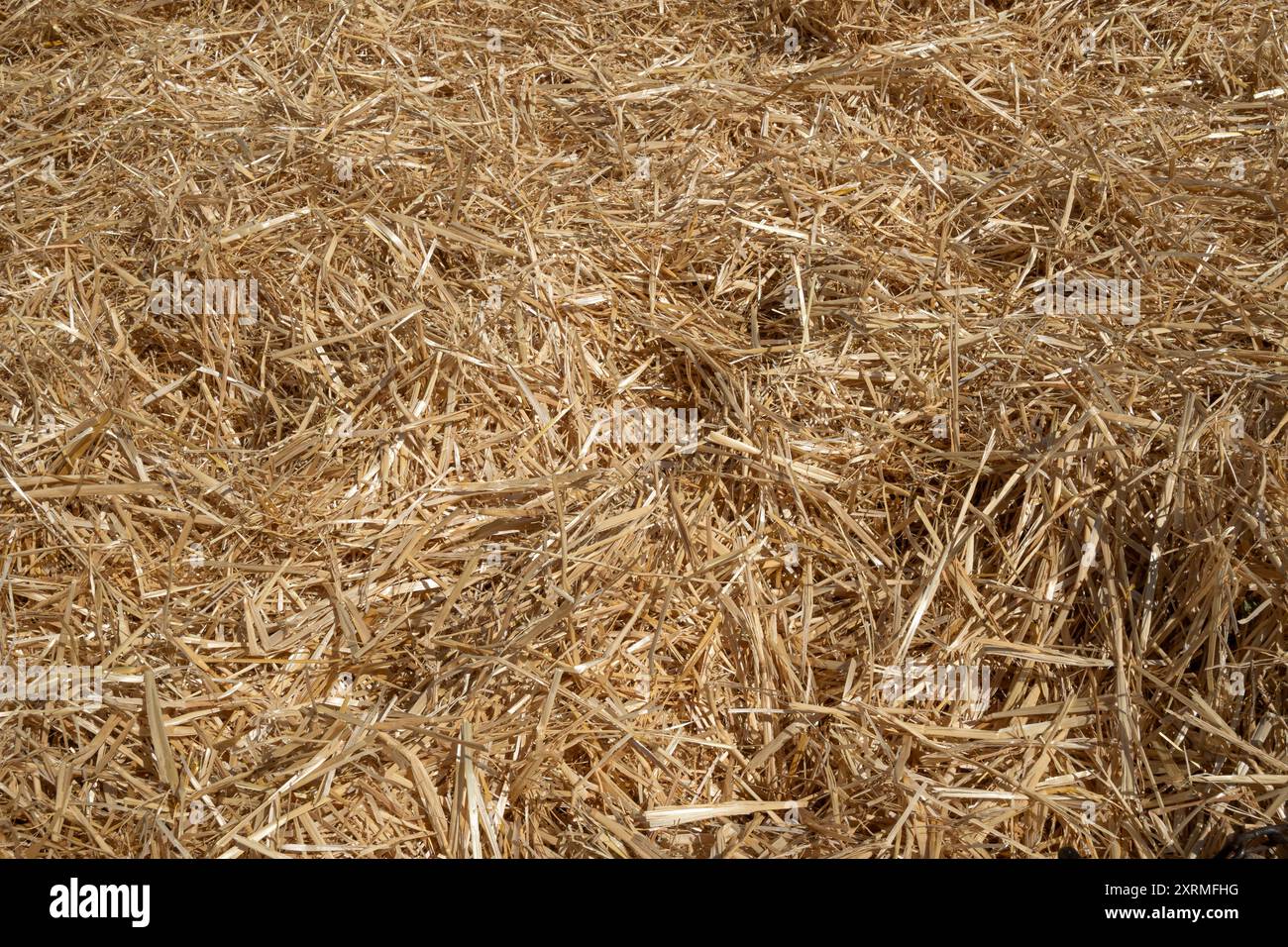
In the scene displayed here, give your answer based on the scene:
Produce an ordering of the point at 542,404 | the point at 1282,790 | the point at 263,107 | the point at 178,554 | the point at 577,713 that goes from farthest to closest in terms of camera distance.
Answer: the point at 263,107
the point at 542,404
the point at 178,554
the point at 577,713
the point at 1282,790

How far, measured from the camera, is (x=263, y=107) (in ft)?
11.3

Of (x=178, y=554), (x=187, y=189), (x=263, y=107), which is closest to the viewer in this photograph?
(x=178, y=554)

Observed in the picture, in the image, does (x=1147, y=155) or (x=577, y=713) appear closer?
(x=577, y=713)

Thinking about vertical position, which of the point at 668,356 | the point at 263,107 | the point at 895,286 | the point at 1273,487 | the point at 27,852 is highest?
the point at 263,107

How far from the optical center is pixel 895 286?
2922mm

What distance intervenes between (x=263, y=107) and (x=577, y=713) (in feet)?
8.09

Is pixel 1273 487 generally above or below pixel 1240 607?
above

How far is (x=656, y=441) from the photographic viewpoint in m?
2.66

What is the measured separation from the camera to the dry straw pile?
2143 mm

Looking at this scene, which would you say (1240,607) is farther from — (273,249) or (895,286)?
(273,249)

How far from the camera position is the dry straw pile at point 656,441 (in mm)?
2143

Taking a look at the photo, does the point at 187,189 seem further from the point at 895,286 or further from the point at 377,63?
the point at 895,286
